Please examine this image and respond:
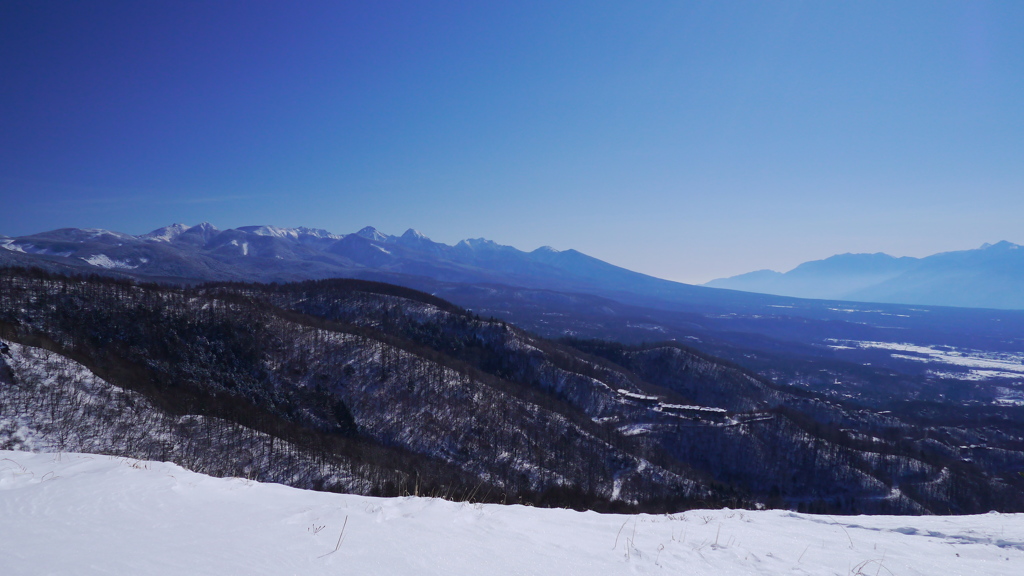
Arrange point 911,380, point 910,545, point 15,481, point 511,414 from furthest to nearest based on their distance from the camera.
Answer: point 911,380 → point 511,414 → point 910,545 → point 15,481

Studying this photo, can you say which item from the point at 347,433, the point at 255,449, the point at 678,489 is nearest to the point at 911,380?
the point at 678,489

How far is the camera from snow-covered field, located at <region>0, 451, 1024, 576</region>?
5559 millimetres

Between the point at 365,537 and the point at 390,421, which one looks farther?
the point at 390,421

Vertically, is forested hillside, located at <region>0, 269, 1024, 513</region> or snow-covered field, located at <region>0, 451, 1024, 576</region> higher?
snow-covered field, located at <region>0, 451, 1024, 576</region>

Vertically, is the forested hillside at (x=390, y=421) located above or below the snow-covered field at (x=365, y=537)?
below

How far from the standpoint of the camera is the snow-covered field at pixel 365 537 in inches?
219

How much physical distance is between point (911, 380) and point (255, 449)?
250m

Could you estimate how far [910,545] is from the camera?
27.5 ft

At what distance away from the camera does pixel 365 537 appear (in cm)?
646

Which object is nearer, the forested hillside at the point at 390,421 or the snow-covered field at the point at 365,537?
the snow-covered field at the point at 365,537

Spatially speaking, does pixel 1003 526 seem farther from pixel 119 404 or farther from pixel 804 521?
pixel 119 404

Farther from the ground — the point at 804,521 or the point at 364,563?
the point at 364,563

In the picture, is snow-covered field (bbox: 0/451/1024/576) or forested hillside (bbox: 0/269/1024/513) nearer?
snow-covered field (bbox: 0/451/1024/576)

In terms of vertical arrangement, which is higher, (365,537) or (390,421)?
(365,537)
